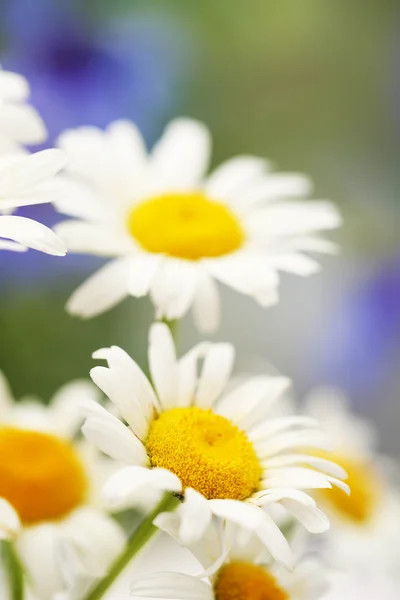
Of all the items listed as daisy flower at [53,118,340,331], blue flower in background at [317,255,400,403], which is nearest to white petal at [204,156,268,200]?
daisy flower at [53,118,340,331]

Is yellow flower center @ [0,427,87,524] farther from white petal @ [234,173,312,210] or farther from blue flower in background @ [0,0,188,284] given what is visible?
blue flower in background @ [0,0,188,284]

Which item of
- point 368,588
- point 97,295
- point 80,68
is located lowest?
point 368,588

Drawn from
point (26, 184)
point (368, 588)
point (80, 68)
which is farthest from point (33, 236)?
point (80, 68)

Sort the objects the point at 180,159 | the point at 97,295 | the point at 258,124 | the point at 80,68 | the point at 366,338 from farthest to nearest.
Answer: the point at 258,124, the point at 366,338, the point at 80,68, the point at 180,159, the point at 97,295

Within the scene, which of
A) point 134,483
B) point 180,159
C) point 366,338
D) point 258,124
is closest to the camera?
point 134,483

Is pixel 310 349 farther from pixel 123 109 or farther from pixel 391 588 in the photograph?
pixel 391 588

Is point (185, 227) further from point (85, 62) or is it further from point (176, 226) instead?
point (85, 62)
